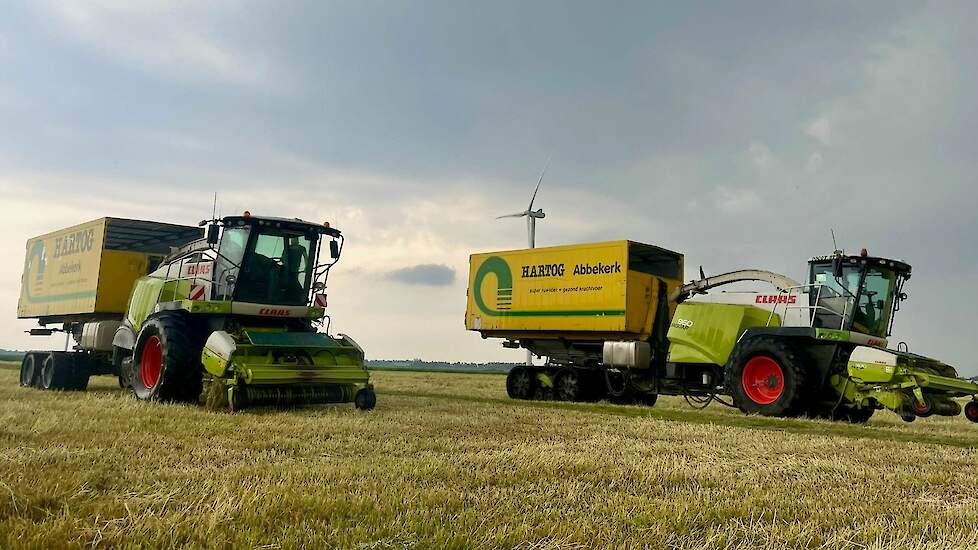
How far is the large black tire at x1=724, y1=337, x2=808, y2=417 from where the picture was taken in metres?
14.5

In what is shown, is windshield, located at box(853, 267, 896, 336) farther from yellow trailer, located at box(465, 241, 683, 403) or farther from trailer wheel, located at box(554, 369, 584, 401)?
trailer wheel, located at box(554, 369, 584, 401)

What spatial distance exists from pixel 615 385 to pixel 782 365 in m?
5.36

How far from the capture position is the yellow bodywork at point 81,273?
1697 centimetres

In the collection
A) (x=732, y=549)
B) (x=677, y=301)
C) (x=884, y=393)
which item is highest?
(x=677, y=301)

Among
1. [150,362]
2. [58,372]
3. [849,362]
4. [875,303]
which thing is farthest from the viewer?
[58,372]

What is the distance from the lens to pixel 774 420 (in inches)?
540

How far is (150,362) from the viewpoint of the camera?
1343cm

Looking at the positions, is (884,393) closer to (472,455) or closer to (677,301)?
(677,301)

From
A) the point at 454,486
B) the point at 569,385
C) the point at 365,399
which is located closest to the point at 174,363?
the point at 365,399

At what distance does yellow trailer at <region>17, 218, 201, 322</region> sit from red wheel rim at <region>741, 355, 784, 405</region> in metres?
12.6

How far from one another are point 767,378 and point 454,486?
11121mm

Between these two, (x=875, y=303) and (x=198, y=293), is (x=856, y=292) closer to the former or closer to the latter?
(x=875, y=303)

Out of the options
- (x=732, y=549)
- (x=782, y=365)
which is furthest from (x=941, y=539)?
(x=782, y=365)

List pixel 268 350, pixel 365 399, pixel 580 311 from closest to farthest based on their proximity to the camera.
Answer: pixel 268 350, pixel 365 399, pixel 580 311
